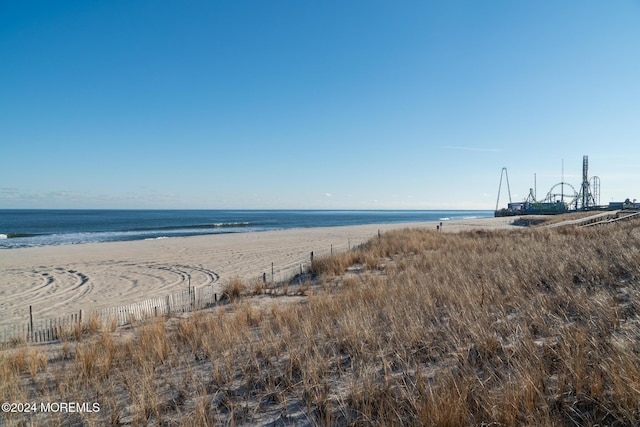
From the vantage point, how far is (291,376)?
12.6 ft

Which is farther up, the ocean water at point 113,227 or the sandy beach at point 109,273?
the ocean water at point 113,227

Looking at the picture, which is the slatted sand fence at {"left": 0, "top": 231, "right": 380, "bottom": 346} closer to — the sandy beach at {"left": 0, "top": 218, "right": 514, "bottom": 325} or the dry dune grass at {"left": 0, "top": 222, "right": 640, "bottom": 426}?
the dry dune grass at {"left": 0, "top": 222, "right": 640, "bottom": 426}

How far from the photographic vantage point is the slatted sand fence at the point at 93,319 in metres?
7.16

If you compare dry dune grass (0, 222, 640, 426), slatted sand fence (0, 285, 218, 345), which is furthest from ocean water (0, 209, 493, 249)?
dry dune grass (0, 222, 640, 426)

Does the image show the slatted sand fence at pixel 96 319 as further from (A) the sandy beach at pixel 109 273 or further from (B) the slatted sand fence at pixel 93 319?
(A) the sandy beach at pixel 109 273

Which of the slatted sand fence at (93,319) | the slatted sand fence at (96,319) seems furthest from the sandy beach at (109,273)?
the slatted sand fence at (93,319)

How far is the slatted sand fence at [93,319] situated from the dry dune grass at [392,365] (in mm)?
1382

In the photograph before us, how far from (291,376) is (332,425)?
102cm

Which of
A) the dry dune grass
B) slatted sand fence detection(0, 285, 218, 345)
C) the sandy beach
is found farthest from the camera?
the sandy beach

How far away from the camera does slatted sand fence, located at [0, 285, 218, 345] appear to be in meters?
7.16

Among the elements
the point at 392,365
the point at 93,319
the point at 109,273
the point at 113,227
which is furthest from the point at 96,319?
the point at 113,227

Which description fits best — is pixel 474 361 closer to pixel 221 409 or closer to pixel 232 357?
pixel 221 409

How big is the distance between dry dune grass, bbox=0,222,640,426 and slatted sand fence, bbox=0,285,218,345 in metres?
1.38

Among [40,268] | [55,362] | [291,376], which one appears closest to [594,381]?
[291,376]
